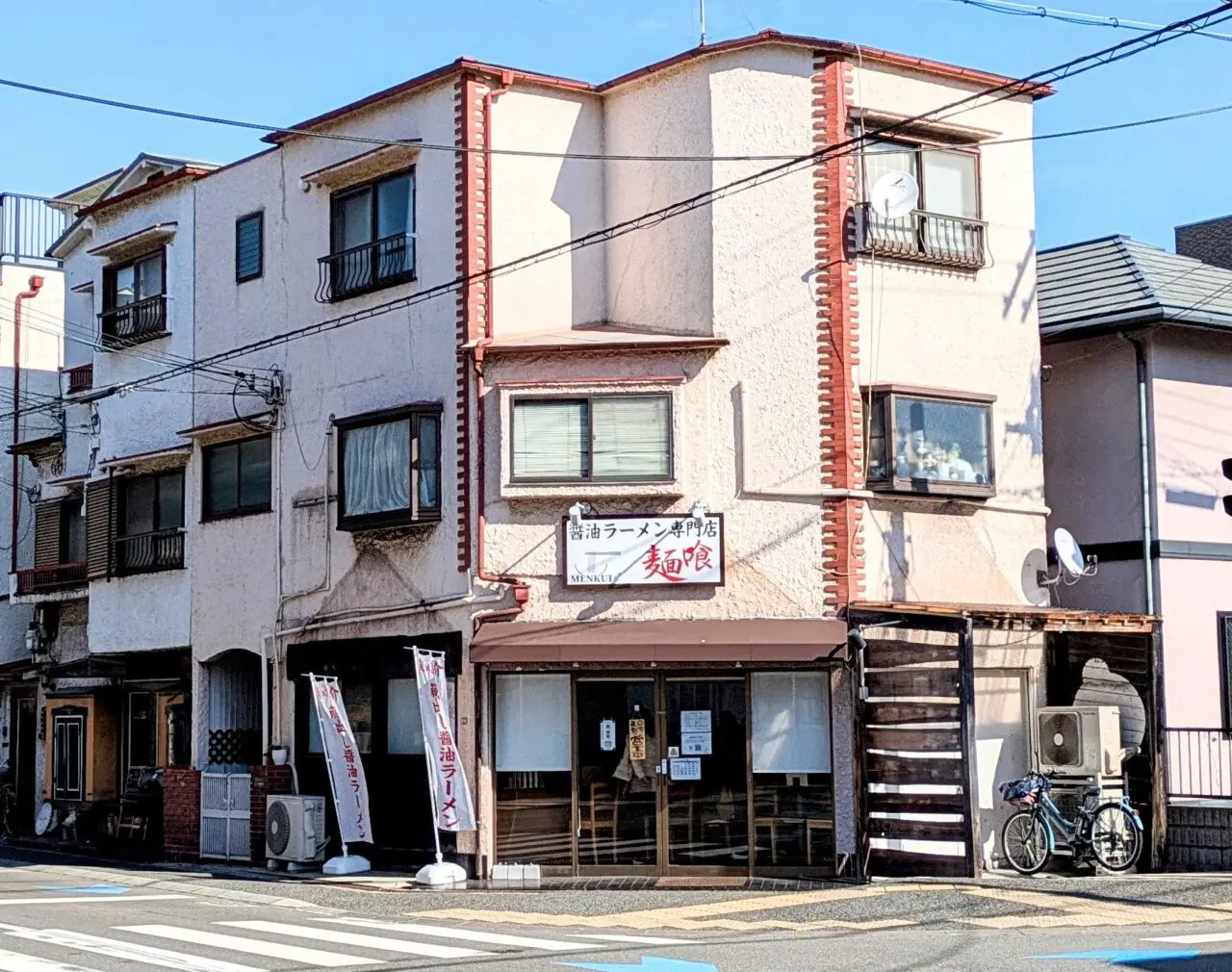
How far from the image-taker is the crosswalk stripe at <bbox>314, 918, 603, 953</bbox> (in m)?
14.2

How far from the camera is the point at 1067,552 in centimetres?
2106

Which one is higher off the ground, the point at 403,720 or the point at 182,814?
the point at 403,720

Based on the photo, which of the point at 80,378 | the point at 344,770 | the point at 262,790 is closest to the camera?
the point at 344,770

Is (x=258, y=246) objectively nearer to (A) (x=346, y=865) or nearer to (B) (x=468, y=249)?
(B) (x=468, y=249)

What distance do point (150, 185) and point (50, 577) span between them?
7706 mm

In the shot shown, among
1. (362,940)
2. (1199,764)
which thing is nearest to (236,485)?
(362,940)

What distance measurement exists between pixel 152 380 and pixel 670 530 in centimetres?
1051

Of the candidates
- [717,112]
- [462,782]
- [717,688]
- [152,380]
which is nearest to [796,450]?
[717,688]

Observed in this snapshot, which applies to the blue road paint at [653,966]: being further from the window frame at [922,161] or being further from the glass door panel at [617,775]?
the window frame at [922,161]

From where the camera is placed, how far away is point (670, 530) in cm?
2036

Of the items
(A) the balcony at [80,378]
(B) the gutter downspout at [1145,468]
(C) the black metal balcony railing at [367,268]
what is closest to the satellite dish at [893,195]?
(B) the gutter downspout at [1145,468]

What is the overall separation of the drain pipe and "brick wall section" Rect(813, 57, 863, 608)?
58.5 ft

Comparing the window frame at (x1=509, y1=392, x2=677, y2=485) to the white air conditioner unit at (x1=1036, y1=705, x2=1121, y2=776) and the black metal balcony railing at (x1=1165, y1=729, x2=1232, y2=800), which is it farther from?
the black metal balcony railing at (x1=1165, y1=729, x2=1232, y2=800)

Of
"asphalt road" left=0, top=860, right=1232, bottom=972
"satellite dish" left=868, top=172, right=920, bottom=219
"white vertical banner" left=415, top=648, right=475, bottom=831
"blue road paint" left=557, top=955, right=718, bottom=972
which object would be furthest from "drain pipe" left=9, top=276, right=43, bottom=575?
"blue road paint" left=557, top=955, right=718, bottom=972
